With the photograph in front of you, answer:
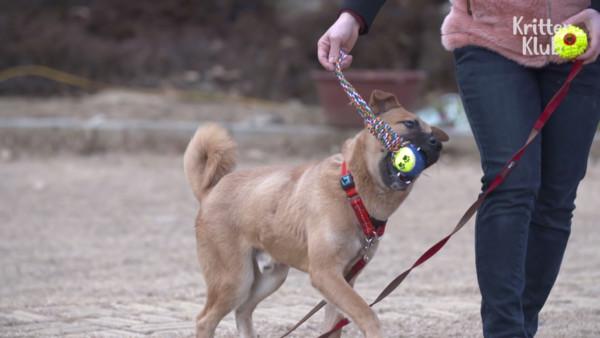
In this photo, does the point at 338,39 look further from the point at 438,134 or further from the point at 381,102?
the point at 438,134

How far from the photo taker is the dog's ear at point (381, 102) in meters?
3.83

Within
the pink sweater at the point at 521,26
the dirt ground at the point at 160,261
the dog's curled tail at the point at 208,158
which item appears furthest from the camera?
the dirt ground at the point at 160,261

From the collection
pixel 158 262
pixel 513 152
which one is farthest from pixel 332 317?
pixel 158 262

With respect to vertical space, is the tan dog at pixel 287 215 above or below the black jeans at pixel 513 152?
below

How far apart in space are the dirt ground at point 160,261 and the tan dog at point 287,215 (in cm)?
43

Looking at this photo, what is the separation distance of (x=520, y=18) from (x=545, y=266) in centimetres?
100

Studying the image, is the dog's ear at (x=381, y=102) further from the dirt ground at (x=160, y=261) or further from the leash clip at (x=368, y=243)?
the leash clip at (x=368, y=243)

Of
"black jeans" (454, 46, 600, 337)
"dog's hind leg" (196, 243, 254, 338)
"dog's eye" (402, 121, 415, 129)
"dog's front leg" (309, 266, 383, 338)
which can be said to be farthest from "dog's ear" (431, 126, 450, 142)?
"dog's hind leg" (196, 243, 254, 338)

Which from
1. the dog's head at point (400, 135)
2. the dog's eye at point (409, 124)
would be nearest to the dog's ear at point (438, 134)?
the dog's head at point (400, 135)

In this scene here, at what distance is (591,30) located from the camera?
3244 mm

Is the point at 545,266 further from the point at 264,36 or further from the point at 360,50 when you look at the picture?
the point at 264,36

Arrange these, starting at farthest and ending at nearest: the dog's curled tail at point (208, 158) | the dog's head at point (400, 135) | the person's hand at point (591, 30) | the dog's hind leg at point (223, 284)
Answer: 1. the dog's curled tail at point (208, 158)
2. the dog's hind leg at point (223, 284)
3. the dog's head at point (400, 135)
4. the person's hand at point (591, 30)

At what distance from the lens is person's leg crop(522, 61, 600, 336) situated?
3383mm

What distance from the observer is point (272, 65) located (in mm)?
14602
